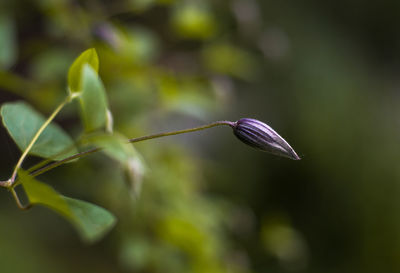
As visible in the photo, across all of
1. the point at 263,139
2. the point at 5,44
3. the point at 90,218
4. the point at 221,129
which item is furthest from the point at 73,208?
the point at 221,129

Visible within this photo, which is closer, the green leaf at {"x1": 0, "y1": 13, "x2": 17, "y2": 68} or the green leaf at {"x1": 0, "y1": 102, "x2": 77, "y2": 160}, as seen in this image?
the green leaf at {"x1": 0, "y1": 102, "x2": 77, "y2": 160}

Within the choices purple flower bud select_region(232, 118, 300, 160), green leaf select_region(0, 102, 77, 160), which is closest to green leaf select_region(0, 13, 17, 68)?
green leaf select_region(0, 102, 77, 160)

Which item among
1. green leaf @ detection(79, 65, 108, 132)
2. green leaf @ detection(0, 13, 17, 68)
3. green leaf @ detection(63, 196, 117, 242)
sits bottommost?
green leaf @ detection(63, 196, 117, 242)

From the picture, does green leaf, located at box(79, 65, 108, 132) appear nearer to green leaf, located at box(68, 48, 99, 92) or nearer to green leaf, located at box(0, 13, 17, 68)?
green leaf, located at box(68, 48, 99, 92)

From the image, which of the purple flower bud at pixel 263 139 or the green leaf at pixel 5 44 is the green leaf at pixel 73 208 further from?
the green leaf at pixel 5 44

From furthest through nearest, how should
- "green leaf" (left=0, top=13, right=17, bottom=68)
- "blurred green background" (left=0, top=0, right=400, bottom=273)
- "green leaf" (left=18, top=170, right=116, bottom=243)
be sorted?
"blurred green background" (left=0, top=0, right=400, bottom=273) < "green leaf" (left=0, top=13, right=17, bottom=68) < "green leaf" (left=18, top=170, right=116, bottom=243)

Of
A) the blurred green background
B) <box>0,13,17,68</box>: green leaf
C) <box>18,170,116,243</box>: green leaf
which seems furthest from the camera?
the blurred green background
